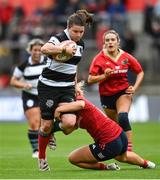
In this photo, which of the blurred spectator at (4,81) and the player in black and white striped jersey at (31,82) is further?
the blurred spectator at (4,81)

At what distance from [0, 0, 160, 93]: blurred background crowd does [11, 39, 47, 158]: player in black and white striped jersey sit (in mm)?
10180

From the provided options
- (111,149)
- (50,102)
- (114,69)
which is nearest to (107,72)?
(114,69)

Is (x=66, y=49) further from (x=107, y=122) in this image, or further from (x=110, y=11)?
(x=110, y=11)

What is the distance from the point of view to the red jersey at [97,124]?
12344 mm

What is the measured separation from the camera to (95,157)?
12.5m

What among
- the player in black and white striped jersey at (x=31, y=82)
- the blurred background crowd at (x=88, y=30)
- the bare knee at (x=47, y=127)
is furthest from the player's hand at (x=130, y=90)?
the blurred background crowd at (x=88, y=30)

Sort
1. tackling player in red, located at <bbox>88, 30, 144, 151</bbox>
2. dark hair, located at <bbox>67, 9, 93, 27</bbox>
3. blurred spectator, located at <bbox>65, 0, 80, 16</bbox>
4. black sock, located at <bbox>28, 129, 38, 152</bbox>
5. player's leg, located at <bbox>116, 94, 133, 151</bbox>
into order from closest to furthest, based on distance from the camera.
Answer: dark hair, located at <bbox>67, 9, 93, 27</bbox> → player's leg, located at <bbox>116, 94, 133, 151</bbox> → tackling player in red, located at <bbox>88, 30, 144, 151</bbox> → black sock, located at <bbox>28, 129, 38, 152</bbox> → blurred spectator, located at <bbox>65, 0, 80, 16</bbox>

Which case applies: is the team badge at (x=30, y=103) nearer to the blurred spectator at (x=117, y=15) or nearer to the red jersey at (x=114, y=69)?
the red jersey at (x=114, y=69)

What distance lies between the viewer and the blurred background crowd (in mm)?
27594

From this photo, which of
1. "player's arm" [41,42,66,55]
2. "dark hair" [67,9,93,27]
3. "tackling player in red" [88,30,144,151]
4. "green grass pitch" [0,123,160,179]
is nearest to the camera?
"green grass pitch" [0,123,160,179]

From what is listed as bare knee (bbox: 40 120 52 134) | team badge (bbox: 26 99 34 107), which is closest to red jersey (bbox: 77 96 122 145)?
bare knee (bbox: 40 120 52 134)

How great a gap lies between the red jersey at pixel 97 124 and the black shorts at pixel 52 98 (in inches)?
15.7

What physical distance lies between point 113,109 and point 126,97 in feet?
1.24

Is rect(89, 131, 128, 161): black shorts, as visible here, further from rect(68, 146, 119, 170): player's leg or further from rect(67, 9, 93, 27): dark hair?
rect(67, 9, 93, 27): dark hair
